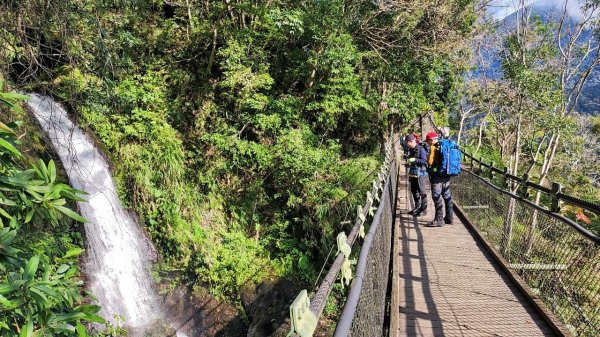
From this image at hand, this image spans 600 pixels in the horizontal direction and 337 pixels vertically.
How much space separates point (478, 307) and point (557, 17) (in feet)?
64.2

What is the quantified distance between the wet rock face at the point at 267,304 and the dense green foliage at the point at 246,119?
31 centimetres

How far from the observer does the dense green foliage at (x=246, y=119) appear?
1006cm

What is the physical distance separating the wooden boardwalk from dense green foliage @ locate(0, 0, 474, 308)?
350 cm

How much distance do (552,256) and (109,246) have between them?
876cm

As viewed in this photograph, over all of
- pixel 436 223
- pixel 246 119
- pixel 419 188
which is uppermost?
pixel 246 119

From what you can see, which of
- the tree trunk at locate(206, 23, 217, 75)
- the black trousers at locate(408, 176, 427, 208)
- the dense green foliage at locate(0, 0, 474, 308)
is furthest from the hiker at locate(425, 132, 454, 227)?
the tree trunk at locate(206, 23, 217, 75)

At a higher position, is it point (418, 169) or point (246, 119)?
point (246, 119)

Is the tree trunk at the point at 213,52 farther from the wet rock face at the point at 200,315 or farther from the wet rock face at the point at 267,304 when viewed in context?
the wet rock face at the point at 267,304

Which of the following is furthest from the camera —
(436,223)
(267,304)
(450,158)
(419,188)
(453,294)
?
(267,304)

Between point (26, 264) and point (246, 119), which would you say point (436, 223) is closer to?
point (246, 119)

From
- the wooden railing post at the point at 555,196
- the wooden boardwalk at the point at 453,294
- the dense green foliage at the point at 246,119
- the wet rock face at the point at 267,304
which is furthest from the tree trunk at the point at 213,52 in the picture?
the wooden railing post at the point at 555,196

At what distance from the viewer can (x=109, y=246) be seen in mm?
8969

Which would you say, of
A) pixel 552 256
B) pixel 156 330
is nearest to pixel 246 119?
pixel 156 330

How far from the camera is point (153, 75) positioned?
37.6 feet
